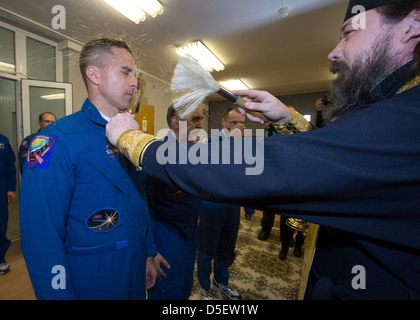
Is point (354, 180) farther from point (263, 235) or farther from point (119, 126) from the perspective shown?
point (263, 235)

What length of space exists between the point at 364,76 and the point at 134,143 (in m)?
0.95

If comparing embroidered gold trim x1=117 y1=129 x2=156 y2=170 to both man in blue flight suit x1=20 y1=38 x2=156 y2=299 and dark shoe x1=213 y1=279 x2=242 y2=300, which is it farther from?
dark shoe x1=213 y1=279 x2=242 y2=300

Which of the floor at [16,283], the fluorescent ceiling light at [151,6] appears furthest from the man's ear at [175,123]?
the floor at [16,283]

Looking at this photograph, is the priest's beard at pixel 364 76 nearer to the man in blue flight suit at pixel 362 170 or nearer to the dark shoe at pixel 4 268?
the man in blue flight suit at pixel 362 170

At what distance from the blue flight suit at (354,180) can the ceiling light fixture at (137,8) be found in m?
2.61

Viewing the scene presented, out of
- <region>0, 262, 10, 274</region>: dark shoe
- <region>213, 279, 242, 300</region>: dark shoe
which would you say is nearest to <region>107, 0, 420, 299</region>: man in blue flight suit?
<region>213, 279, 242, 300</region>: dark shoe

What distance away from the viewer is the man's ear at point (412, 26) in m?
0.68

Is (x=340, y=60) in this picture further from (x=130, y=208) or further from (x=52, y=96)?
(x=52, y=96)

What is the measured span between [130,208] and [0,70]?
14.2 ft

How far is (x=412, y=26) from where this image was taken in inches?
27.4

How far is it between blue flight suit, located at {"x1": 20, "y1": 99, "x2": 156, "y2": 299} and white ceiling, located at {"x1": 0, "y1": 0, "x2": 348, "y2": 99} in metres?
0.73

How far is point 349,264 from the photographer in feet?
2.48

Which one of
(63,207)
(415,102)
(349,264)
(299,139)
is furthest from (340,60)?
(63,207)

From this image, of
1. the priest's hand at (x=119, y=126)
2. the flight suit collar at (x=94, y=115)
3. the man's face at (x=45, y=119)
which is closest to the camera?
the priest's hand at (x=119, y=126)
